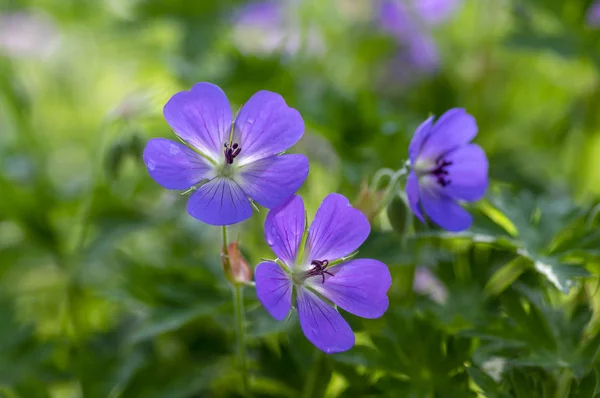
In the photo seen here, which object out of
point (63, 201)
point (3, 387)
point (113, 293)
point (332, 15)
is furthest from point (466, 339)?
point (332, 15)

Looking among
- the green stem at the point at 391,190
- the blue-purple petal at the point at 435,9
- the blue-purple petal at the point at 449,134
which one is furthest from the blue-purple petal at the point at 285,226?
the blue-purple petal at the point at 435,9

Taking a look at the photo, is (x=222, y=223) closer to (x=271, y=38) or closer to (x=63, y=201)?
(x=63, y=201)

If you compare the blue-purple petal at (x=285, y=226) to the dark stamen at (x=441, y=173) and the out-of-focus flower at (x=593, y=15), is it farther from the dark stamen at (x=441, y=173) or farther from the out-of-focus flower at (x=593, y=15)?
the out-of-focus flower at (x=593, y=15)

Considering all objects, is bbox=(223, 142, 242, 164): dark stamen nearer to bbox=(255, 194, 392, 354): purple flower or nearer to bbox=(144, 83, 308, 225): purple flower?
bbox=(144, 83, 308, 225): purple flower

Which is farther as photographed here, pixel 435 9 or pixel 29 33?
pixel 29 33

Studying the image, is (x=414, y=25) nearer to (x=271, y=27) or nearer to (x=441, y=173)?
(x=271, y=27)

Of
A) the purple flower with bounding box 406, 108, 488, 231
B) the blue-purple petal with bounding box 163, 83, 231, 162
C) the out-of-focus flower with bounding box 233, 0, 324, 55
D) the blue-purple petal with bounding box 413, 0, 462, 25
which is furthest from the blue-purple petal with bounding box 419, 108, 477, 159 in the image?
the blue-purple petal with bounding box 413, 0, 462, 25

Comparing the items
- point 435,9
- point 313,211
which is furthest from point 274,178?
point 435,9
